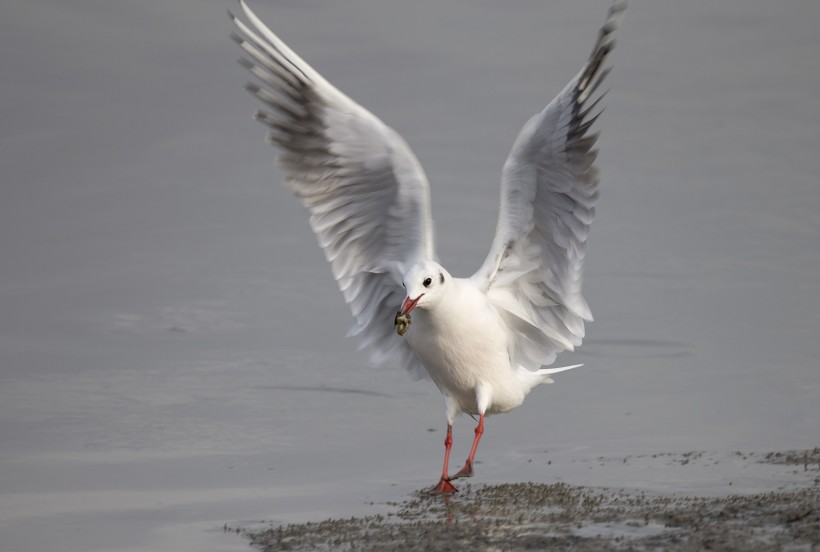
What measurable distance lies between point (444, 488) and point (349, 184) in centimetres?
193

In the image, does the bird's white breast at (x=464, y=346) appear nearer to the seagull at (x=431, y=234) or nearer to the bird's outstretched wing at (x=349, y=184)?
the seagull at (x=431, y=234)

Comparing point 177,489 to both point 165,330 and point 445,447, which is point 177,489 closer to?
point 445,447

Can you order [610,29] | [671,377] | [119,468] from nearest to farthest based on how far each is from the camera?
[610,29] → [119,468] → [671,377]

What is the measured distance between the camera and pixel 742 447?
7.30 meters

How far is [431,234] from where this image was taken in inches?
298

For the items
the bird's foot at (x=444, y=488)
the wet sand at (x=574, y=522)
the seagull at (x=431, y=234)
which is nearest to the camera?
the wet sand at (x=574, y=522)

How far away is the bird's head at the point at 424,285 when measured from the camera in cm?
700

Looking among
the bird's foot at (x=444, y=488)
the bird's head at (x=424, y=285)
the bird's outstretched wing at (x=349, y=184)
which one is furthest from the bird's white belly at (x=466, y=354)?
the bird's foot at (x=444, y=488)

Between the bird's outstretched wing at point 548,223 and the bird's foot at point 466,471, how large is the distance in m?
1.00

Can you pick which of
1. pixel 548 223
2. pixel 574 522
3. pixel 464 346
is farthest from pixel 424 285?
pixel 574 522

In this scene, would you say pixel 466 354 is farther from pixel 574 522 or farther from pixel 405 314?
pixel 574 522

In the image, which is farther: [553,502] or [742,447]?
[742,447]

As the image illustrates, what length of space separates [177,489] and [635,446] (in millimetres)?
2315

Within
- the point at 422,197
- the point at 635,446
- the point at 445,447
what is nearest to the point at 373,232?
the point at 422,197
